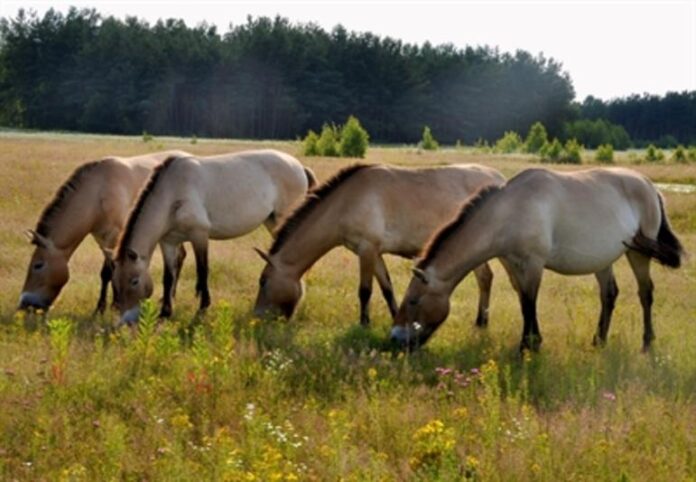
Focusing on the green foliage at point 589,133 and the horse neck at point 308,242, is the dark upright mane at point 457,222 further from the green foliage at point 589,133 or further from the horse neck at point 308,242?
the green foliage at point 589,133

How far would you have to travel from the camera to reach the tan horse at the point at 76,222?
1055 centimetres

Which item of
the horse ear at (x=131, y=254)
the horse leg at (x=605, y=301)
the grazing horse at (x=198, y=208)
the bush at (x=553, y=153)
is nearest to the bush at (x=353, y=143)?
the bush at (x=553, y=153)

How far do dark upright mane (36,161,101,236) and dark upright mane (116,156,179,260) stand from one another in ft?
3.98

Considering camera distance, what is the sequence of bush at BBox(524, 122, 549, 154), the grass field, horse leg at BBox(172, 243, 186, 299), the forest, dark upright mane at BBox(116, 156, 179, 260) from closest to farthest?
the grass field → dark upright mane at BBox(116, 156, 179, 260) → horse leg at BBox(172, 243, 186, 299) → bush at BBox(524, 122, 549, 154) → the forest

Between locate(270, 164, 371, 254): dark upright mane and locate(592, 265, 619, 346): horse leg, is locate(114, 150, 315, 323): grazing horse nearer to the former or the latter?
locate(270, 164, 371, 254): dark upright mane

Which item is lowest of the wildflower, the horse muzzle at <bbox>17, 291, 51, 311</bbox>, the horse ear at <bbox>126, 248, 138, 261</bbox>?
the horse muzzle at <bbox>17, 291, 51, 311</bbox>

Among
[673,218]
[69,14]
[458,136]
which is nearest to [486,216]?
[673,218]

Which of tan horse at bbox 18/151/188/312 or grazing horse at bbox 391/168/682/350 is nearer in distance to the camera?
grazing horse at bbox 391/168/682/350

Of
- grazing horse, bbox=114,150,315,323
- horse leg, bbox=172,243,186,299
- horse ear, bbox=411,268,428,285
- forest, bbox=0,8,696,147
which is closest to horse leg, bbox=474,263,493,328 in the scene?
horse ear, bbox=411,268,428,285

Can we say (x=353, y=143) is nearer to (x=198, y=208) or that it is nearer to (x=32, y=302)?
(x=198, y=208)

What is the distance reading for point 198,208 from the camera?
36.3 ft

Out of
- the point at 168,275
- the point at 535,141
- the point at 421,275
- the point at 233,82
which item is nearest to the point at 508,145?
the point at 535,141

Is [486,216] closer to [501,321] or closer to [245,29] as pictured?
[501,321]

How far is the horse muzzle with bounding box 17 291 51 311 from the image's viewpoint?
1035 cm
